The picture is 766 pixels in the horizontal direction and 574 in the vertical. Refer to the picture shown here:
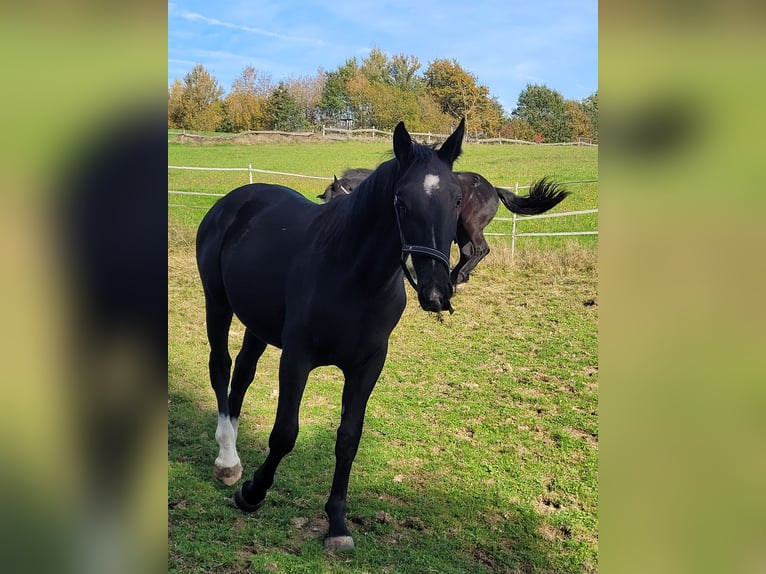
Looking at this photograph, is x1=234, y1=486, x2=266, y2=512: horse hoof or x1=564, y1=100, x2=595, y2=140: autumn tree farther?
x1=564, y1=100, x2=595, y2=140: autumn tree

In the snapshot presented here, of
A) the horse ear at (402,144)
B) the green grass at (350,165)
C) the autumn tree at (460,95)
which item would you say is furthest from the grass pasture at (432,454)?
the autumn tree at (460,95)

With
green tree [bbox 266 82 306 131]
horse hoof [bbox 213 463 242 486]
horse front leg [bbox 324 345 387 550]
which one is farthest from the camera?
green tree [bbox 266 82 306 131]

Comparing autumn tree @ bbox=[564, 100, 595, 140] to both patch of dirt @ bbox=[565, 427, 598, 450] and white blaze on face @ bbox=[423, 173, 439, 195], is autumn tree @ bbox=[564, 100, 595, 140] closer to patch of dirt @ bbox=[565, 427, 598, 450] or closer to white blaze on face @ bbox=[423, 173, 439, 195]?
patch of dirt @ bbox=[565, 427, 598, 450]

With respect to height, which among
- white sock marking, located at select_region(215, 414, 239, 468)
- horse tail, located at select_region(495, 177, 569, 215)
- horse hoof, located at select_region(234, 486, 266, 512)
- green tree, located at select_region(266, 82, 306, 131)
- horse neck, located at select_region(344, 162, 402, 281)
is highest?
green tree, located at select_region(266, 82, 306, 131)

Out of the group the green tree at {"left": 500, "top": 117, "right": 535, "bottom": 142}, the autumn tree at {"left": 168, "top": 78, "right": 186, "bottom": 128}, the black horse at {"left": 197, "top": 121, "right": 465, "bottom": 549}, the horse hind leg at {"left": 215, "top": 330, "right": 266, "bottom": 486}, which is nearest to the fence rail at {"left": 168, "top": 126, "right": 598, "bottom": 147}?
the green tree at {"left": 500, "top": 117, "right": 535, "bottom": 142}

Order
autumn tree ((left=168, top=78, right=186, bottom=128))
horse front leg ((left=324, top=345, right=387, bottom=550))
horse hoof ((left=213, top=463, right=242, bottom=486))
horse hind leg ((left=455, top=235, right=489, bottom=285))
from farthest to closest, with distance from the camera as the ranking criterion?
autumn tree ((left=168, top=78, right=186, bottom=128)), horse hind leg ((left=455, top=235, right=489, bottom=285)), horse hoof ((left=213, top=463, right=242, bottom=486)), horse front leg ((left=324, top=345, right=387, bottom=550))

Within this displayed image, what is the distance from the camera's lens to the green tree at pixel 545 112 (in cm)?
2897

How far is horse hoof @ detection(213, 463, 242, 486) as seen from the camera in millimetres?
3512
